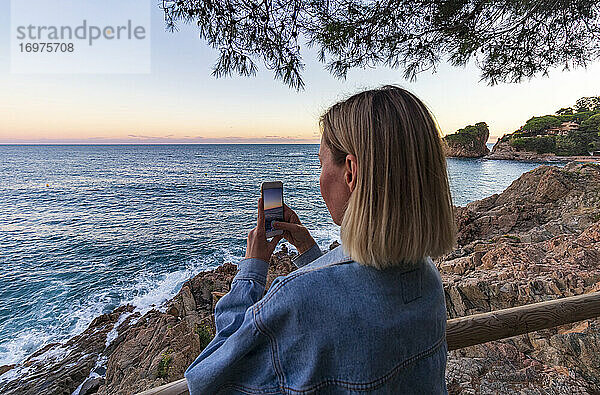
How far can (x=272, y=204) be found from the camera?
4.04 ft

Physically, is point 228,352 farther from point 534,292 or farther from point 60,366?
point 60,366

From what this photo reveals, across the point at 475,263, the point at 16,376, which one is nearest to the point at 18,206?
the point at 16,376

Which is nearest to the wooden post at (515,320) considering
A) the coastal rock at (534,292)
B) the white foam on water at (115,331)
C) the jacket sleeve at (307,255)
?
the coastal rock at (534,292)

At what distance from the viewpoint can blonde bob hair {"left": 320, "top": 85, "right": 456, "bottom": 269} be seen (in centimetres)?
68

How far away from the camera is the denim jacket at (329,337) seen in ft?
2.10

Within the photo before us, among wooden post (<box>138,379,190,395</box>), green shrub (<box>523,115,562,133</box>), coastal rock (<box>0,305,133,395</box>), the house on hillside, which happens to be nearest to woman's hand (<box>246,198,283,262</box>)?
wooden post (<box>138,379,190,395</box>)

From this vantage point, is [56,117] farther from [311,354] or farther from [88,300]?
[311,354]

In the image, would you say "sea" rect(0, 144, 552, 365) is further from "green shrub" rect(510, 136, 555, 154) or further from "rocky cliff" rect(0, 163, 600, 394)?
"green shrub" rect(510, 136, 555, 154)

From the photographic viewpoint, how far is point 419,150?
72cm

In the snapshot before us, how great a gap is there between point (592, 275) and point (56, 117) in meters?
47.3

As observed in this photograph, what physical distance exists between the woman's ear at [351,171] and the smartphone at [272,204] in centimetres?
44

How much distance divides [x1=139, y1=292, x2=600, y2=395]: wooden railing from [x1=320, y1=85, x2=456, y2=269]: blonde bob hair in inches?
56.4

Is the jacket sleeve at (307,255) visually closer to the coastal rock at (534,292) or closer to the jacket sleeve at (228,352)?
the jacket sleeve at (228,352)

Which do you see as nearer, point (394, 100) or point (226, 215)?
point (394, 100)
